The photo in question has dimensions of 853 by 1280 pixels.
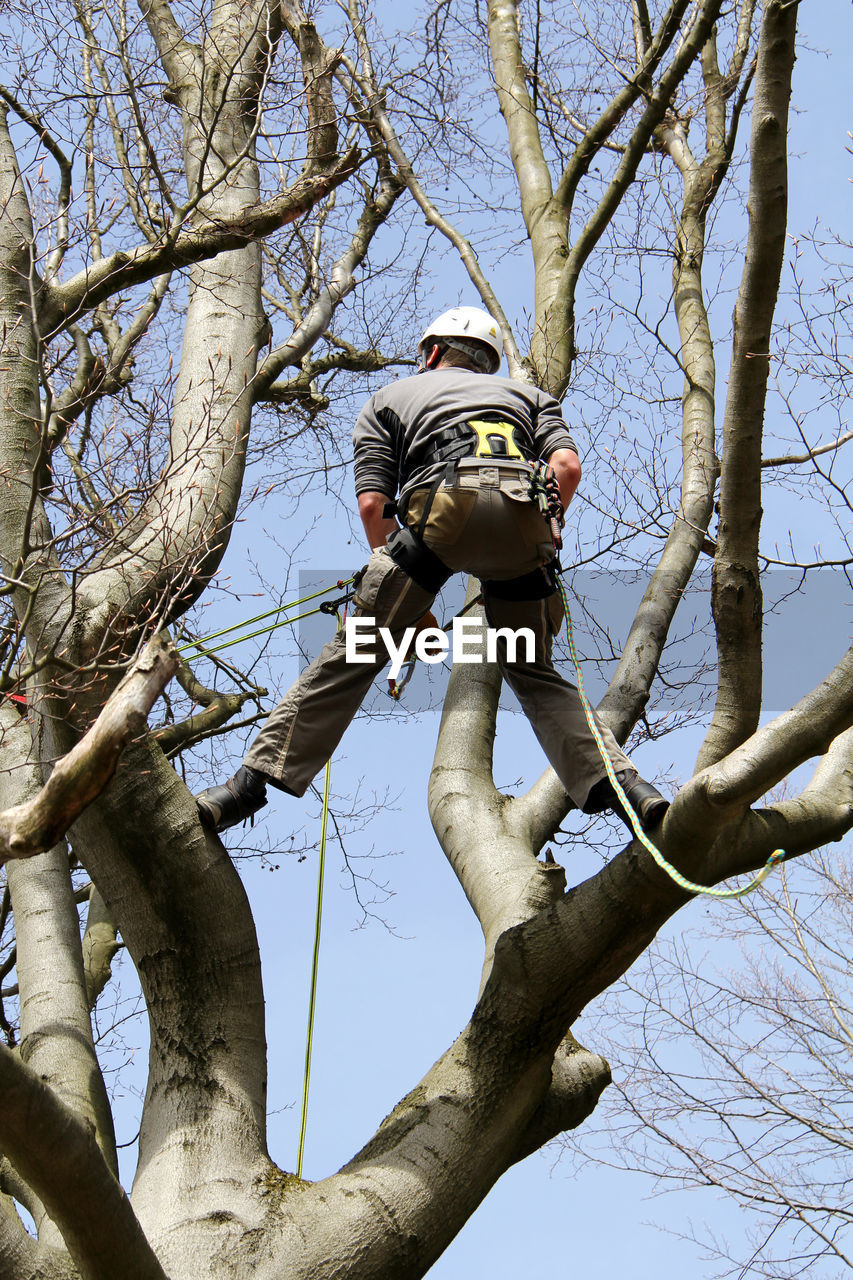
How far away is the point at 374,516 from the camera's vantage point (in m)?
3.74

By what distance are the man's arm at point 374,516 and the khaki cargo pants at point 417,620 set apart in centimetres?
22

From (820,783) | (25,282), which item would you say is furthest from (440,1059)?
(25,282)

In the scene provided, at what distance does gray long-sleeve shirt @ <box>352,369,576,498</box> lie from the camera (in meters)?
3.70

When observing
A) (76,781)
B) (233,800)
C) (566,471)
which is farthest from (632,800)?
(76,781)

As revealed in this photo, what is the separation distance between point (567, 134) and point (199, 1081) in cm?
588

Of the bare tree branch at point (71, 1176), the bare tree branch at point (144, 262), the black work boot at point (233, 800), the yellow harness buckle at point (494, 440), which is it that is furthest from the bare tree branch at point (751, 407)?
the bare tree branch at point (144, 262)

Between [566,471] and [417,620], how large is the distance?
630 millimetres

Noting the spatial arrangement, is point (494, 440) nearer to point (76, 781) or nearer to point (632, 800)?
point (632, 800)

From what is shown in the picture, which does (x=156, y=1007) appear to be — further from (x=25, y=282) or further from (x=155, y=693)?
(x=25, y=282)

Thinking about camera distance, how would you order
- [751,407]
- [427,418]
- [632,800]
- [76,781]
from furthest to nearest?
1. [427,418]
2. [632,800]
3. [751,407]
4. [76,781]

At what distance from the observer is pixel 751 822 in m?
3.13

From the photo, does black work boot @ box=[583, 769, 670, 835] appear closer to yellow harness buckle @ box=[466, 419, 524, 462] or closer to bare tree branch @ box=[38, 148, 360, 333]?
yellow harness buckle @ box=[466, 419, 524, 462]

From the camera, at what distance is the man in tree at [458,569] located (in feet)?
11.4

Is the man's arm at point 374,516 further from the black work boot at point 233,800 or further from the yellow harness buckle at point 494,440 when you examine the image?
the black work boot at point 233,800
